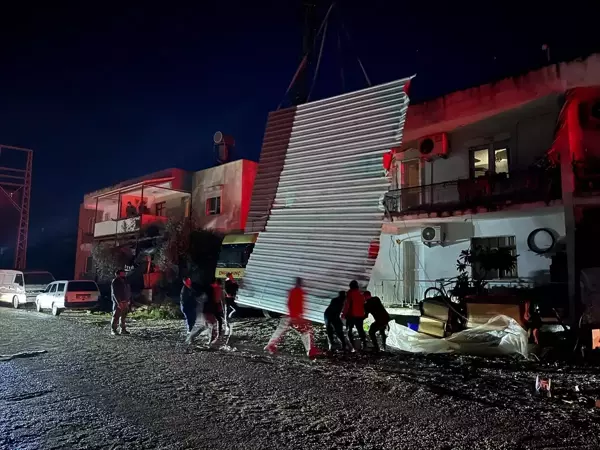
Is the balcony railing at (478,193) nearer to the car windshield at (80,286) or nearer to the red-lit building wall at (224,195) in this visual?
the red-lit building wall at (224,195)

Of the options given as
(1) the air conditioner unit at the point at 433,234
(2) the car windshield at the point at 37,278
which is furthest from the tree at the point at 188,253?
(1) the air conditioner unit at the point at 433,234

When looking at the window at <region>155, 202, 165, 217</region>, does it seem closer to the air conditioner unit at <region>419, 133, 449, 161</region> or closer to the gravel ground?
the air conditioner unit at <region>419, 133, 449, 161</region>

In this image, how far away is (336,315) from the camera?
9047 millimetres

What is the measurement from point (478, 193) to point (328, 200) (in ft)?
28.2

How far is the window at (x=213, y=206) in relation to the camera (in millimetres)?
26000

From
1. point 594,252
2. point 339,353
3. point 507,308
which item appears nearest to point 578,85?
point 594,252

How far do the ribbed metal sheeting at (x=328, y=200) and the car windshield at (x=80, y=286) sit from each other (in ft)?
44.2

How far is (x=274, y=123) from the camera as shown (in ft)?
30.7

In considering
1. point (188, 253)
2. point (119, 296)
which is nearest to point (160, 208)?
Answer: point (188, 253)

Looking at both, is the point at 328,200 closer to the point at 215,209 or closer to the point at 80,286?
the point at 80,286

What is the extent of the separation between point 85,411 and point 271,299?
12.2ft

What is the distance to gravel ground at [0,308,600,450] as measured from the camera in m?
4.77

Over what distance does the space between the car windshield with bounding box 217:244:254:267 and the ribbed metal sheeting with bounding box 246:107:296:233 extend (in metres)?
9.95

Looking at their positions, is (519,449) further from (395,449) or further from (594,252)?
(594,252)
